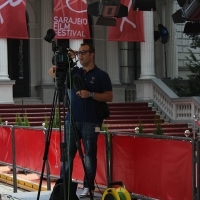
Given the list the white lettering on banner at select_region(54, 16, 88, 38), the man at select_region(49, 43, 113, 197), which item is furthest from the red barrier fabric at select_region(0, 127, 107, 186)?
the white lettering on banner at select_region(54, 16, 88, 38)

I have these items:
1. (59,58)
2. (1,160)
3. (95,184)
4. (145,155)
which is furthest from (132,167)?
(1,160)

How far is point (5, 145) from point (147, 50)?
566 inches

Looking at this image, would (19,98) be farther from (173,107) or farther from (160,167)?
(160,167)

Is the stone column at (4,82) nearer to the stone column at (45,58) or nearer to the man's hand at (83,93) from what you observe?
the stone column at (45,58)

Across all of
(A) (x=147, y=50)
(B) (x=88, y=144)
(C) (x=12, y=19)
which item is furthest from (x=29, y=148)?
(A) (x=147, y=50)

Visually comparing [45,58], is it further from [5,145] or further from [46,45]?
[5,145]

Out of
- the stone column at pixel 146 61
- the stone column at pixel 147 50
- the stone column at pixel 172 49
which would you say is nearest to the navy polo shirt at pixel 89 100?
the stone column at pixel 146 61

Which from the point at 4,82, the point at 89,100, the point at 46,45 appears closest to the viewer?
the point at 89,100

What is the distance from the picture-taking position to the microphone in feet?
26.0

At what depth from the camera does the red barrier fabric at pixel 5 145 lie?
12.7m

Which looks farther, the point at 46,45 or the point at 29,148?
the point at 46,45

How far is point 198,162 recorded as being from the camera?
720 cm

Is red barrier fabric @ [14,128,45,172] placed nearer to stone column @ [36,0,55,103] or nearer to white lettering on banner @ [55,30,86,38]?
white lettering on banner @ [55,30,86,38]

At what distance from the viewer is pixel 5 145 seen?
12945 mm
